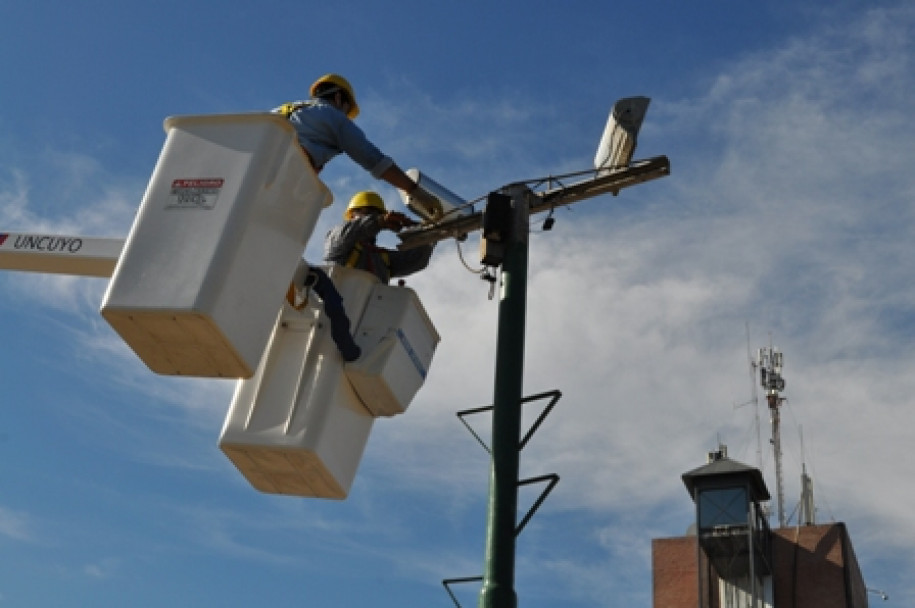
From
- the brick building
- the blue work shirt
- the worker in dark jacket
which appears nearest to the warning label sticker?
the blue work shirt

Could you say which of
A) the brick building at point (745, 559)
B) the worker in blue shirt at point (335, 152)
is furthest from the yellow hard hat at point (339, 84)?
the brick building at point (745, 559)

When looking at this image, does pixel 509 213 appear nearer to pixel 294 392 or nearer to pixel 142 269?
pixel 294 392

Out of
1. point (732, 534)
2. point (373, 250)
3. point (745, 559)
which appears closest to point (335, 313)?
point (373, 250)

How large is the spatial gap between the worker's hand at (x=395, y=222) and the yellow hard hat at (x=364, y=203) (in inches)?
14.9

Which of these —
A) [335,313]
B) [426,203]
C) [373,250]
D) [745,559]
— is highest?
[745,559]

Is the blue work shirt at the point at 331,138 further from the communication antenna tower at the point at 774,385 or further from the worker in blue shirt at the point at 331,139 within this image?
the communication antenna tower at the point at 774,385

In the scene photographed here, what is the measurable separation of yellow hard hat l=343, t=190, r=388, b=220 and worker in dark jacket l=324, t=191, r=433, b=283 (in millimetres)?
235

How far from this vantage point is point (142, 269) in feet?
19.7

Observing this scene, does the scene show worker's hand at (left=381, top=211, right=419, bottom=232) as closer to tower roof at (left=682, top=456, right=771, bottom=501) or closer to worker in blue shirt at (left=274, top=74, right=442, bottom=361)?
worker in blue shirt at (left=274, top=74, right=442, bottom=361)

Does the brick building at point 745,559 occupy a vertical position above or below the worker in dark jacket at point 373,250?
above

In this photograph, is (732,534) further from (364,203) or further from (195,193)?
(195,193)

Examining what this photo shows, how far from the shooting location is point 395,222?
304 inches

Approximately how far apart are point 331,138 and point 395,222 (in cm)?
67

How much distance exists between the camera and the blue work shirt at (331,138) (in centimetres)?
730
